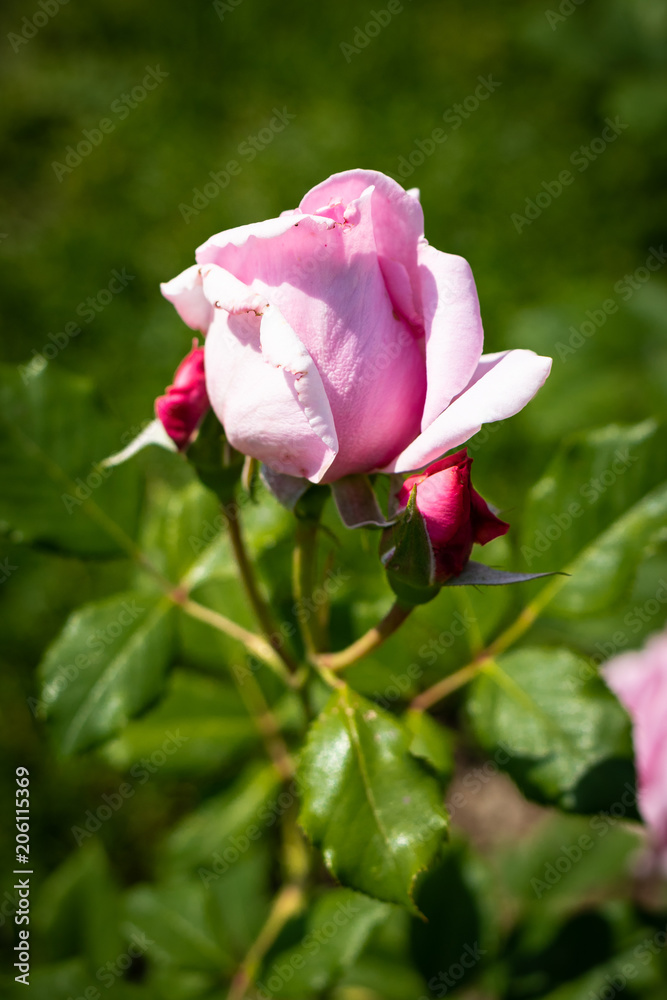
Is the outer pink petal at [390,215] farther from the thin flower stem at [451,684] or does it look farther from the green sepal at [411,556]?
the thin flower stem at [451,684]

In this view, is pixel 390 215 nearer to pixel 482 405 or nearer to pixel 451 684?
pixel 482 405

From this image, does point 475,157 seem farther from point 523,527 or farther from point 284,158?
point 523,527

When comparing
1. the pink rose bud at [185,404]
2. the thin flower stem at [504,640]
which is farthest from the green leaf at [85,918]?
the pink rose bud at [185,404]

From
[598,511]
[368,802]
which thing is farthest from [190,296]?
[598,511]

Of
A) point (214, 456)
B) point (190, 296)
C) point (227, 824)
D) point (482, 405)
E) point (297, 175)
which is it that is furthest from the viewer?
point (297, 175)

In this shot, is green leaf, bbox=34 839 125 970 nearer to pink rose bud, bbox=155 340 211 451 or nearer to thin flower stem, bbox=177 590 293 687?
thin flower stem, bbox=177 590 293 687

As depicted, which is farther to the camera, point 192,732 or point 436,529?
point 192,732

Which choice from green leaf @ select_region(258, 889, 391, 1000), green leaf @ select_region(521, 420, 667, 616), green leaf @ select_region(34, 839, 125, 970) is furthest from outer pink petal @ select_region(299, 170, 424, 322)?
green leaf @ select_region(34, 839, 125, 970)
